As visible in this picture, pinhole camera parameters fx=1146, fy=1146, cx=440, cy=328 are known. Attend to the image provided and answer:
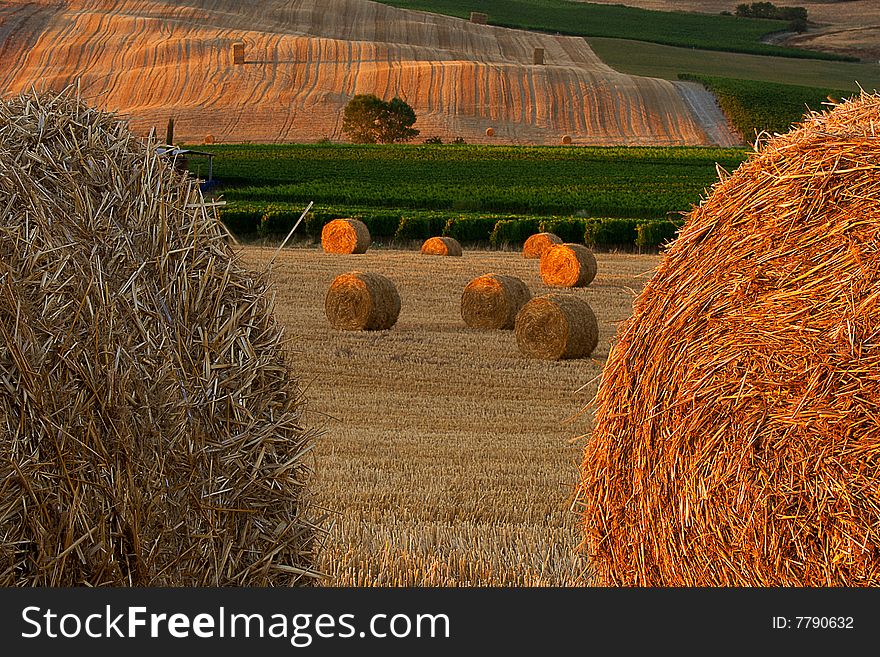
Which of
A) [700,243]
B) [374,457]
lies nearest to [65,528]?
[700,243]

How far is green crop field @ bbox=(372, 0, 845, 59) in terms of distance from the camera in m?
105

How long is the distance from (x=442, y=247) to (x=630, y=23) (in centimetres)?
9399

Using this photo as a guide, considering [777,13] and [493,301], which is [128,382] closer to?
[493,301]

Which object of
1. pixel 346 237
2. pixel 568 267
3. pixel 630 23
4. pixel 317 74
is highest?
pixel 630 23

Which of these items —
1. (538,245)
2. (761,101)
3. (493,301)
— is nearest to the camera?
(493,301)

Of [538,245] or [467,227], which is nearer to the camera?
[538,245]

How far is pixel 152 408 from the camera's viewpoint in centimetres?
379

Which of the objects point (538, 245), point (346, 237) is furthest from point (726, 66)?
point (346, 237)

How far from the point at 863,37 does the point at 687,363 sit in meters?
117

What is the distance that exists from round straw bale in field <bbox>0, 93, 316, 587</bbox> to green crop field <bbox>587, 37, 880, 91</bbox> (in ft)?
275

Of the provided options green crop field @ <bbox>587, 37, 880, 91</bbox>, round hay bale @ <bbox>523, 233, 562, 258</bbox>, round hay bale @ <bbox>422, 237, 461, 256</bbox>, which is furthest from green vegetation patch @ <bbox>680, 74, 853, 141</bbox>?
round hay bale @ <bbox>422, 237, 461, 256</bbox>

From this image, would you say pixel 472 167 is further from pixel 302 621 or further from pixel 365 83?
pixel 302 621

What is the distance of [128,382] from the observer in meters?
3.72

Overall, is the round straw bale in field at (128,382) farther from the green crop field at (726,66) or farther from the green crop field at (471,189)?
the green crop field at (726,66)
